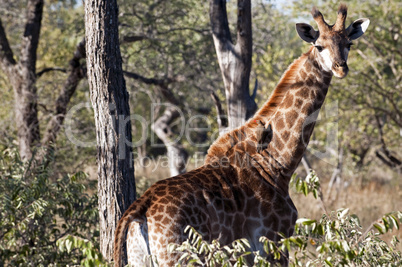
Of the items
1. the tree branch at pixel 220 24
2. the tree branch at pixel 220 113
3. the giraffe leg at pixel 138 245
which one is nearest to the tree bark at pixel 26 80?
the tree branch at pixel 220 113

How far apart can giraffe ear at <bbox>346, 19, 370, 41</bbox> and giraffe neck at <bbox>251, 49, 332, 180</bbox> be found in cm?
50

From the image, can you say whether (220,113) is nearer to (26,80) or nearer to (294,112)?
(294,112)

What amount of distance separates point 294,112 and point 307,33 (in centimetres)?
84

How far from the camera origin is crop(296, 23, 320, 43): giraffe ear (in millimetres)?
Answer: 4934

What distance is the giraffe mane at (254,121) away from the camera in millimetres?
4906

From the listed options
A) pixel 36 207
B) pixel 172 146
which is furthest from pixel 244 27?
pixel 172 146

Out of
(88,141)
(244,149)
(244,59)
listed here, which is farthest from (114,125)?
(88,141)

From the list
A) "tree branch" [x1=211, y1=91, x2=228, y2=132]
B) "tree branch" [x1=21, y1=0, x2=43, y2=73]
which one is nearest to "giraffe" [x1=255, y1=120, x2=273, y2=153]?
"tree branch" [x1=211, y1=91, x2=228, y2=132]

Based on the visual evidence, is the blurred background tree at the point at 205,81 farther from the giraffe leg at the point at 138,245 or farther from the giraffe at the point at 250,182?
the giraffe leg at the point at 138,245

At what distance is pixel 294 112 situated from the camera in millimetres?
4910

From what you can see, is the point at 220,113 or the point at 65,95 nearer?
the point at 220,113

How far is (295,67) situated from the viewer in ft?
16.7

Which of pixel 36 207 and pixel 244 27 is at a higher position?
pixel 244 27

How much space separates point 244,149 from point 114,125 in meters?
1.36
